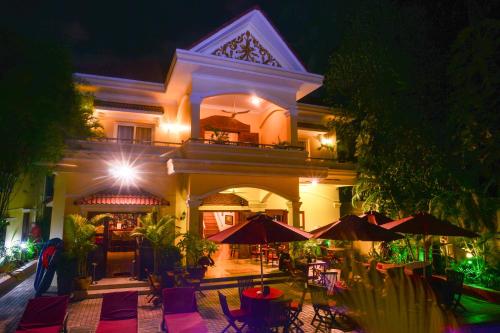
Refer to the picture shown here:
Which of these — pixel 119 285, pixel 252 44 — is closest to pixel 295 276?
pixel 119 285

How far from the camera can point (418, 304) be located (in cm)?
869

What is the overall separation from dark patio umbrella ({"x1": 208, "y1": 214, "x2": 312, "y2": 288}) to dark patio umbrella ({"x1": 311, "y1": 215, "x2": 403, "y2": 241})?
0.96m

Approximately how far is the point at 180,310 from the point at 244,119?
1362 centimetres

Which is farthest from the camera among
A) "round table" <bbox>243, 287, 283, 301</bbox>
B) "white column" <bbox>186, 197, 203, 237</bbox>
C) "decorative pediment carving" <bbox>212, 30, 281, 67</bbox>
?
"decorative pediment carving" <bbox>212, 30, 281, 67</bbox>

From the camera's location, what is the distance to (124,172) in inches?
590

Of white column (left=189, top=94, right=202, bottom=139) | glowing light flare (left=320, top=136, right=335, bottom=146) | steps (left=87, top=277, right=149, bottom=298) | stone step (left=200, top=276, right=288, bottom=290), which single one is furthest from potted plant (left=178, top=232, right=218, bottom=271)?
glowing light flare (left=320, top=136, right=335, bottom=146)

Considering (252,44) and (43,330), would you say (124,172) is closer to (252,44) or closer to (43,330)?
(252,44)

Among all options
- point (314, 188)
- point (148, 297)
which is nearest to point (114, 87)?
point (148, 297)

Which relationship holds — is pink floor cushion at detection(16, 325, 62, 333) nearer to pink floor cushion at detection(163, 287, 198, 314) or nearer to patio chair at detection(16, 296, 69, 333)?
patio chair at detection(16, 296, 69, 333)

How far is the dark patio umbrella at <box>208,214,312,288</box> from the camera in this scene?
7.52 meters

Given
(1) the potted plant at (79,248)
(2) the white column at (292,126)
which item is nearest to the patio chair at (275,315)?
(1) the potted plant at (79,248)

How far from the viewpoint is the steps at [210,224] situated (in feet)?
71.9

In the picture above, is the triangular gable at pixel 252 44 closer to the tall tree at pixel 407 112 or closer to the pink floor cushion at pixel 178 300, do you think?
the tall tree at pixel 407 112

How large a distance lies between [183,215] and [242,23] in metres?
9.37
